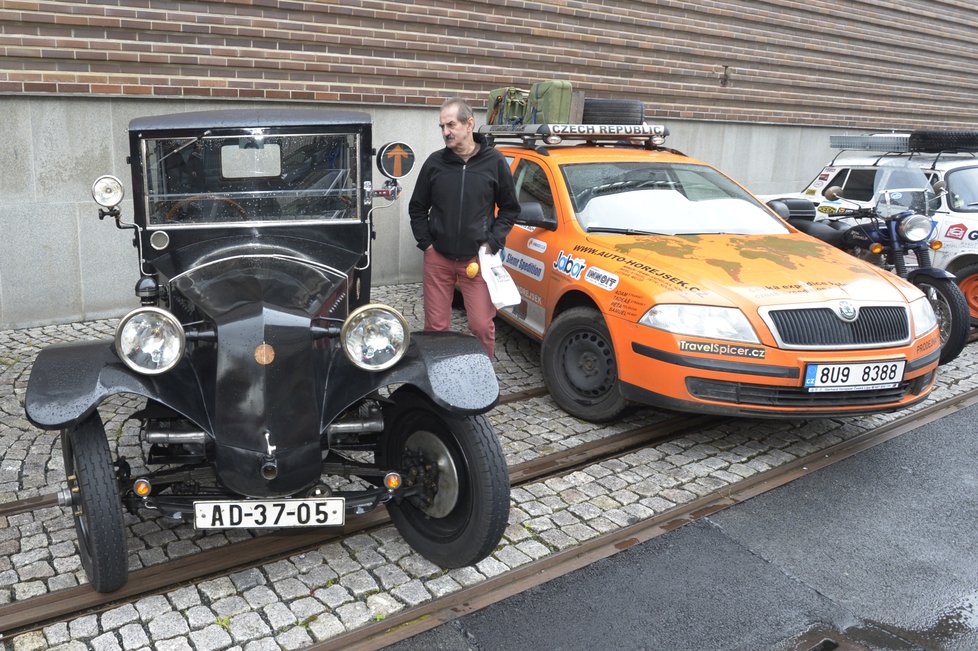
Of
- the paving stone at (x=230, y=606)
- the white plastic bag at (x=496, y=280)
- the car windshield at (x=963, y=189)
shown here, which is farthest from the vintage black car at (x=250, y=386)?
the car windshield at (x=963, y=189)

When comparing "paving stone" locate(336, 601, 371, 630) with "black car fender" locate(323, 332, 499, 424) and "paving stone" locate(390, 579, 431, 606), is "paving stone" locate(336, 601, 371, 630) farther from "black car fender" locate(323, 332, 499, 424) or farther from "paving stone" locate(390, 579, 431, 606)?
"black car fender" locate(323, 332, 499, 424)

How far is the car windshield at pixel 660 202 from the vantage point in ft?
18.5

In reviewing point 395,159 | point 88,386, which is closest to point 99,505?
point 88,386

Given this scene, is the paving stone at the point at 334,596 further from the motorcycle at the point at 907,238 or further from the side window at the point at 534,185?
the motorcycle at the point at 907,238

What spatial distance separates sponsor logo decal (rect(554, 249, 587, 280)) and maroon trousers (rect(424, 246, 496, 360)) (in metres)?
0.56

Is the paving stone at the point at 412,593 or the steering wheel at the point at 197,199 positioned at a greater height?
the steering wheel at the point at 197,199

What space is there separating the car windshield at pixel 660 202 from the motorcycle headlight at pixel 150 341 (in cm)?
329

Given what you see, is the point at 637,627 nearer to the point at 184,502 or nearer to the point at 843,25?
the point at 184,502

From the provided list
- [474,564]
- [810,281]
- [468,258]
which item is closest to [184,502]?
[474,564]

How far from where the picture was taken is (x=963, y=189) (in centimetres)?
795

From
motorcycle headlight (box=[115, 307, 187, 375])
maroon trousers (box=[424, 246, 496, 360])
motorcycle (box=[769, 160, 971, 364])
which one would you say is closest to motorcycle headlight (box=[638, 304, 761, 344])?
maroon trousers (box=[424, 246, 496, 360])

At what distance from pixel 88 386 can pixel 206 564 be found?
0.98 m

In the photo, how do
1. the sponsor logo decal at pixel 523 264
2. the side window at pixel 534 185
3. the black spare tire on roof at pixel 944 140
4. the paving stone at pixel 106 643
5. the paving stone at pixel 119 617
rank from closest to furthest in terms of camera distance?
the paving stone at pixel 106 643, the paving stone at pixel 119 617, the sponsor logo decal at pixel 523 264, the side window at pixel 534 185, the black spare tire on roof at pixel 944 140

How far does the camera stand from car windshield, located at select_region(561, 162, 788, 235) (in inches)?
222
